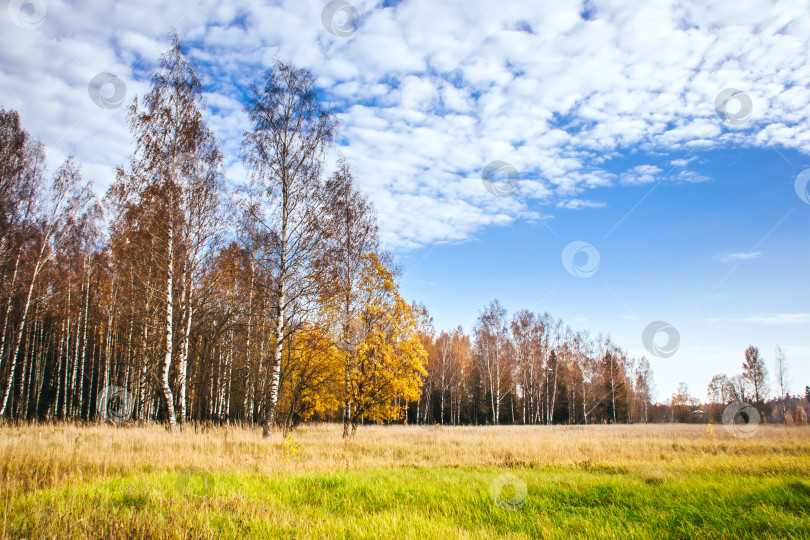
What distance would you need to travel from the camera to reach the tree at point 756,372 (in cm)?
5264

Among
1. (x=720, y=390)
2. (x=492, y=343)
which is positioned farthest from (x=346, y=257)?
(x=720, y=390)

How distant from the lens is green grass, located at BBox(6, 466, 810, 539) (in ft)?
12.8

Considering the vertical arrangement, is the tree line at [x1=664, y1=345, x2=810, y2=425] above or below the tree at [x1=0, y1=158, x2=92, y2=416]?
below

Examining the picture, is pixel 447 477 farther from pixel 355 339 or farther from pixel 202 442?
pixel 355 339

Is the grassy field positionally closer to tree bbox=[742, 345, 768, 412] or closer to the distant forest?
the distant forest

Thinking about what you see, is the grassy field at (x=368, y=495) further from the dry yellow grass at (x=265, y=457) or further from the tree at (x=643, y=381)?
the tree at (x=643, y=381)

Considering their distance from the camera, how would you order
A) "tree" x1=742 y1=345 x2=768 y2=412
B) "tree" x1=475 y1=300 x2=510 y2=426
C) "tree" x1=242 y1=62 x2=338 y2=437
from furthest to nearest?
"tree" x1=742 y1=345 x2=768 y2=412
"tree" x1=475 y1=300 x2=510 y2=426
"tree" x1=242 y1=62 x2=338 y2=437

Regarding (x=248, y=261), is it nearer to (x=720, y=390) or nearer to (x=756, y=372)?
(x=756, y=372)

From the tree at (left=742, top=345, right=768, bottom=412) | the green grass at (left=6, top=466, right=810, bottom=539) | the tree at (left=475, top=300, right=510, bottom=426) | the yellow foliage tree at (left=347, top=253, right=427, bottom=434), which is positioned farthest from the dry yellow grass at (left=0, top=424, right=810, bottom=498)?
the tree at (left=742, top=345, right=768, bottom=412)

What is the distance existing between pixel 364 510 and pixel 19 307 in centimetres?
3351

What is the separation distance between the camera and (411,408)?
152ft

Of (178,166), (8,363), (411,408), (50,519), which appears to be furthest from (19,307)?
(411,408)

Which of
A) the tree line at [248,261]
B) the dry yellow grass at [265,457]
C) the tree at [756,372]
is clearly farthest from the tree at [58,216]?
the tree at [756,372]

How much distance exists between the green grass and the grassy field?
2 centimetres
